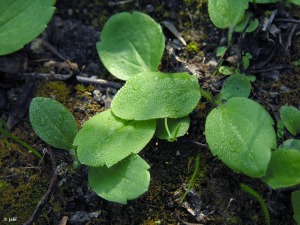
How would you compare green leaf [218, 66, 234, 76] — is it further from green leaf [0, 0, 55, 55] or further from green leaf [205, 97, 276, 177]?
green leaf [0, 0, 55, 55]

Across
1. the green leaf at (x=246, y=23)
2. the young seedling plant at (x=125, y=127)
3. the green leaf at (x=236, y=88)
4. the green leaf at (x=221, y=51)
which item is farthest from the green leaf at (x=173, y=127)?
the green leaf at (x=246, y=23)

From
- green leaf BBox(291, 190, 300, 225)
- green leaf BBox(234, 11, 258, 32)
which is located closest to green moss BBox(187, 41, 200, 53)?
green leaf BBox(234, 11, 258, 32)

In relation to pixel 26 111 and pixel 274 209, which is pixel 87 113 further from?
pixel 274 209

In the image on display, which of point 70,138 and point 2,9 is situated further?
point 2,9

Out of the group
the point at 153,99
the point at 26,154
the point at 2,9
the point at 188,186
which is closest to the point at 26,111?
the point at 26,154

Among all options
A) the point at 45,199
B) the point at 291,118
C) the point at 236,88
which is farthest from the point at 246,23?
the point at 45,199
